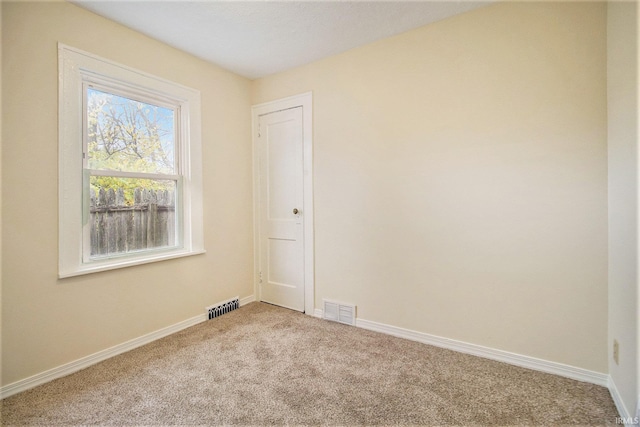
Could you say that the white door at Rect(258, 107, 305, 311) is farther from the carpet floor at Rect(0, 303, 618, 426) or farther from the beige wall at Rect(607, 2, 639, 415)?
the beige wall at Rect(607, 2, 639, 415)

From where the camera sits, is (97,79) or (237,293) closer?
(97,79)

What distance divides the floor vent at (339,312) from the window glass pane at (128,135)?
6.49ft

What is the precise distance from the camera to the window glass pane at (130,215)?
7.32 ft

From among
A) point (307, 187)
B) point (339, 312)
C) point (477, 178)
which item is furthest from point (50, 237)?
point (477, 178)

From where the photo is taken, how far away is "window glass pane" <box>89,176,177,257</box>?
7.32 feet

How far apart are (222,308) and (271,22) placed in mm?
2664

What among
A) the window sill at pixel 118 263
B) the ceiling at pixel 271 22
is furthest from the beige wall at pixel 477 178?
the window sill at pixel 118 263

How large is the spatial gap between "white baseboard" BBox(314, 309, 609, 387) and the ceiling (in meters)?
2.49

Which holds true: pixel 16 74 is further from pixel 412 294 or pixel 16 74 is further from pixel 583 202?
pixel 583 202

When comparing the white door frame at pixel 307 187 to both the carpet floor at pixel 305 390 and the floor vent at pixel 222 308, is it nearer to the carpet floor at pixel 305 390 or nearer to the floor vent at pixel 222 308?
the carpet floor at pixel 305 390

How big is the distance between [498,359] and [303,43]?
2.95 metres

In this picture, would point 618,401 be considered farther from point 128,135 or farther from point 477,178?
point 128,135

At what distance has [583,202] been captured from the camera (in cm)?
181

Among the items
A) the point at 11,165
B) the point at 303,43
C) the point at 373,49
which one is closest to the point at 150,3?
the point at 303,43
